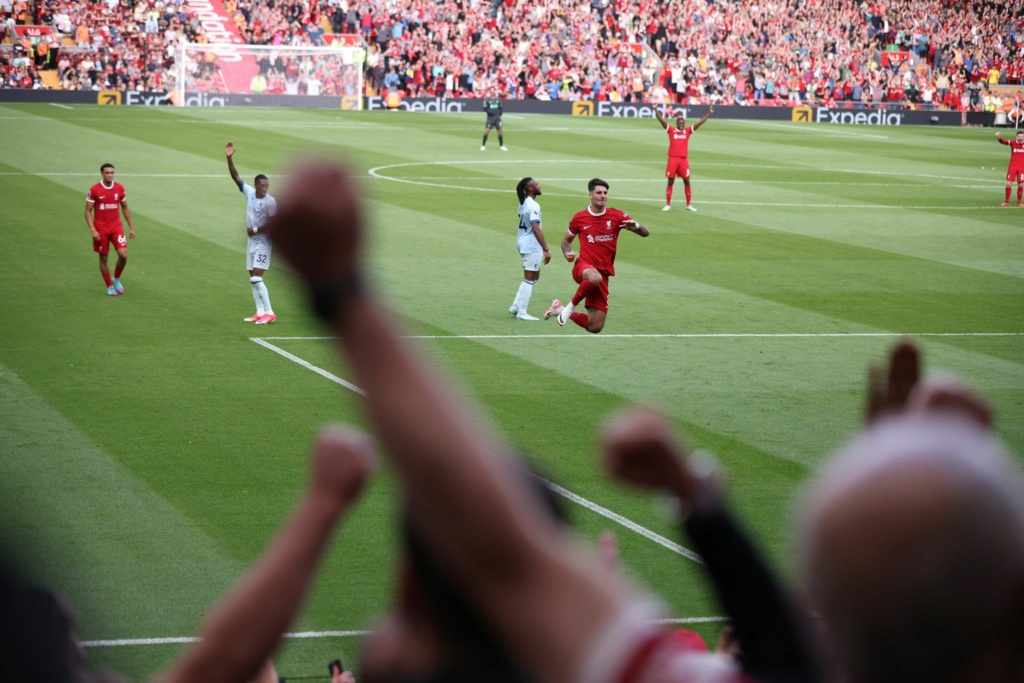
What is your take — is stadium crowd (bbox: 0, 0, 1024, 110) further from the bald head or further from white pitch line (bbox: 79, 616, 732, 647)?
the bald head

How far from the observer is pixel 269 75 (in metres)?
56.3

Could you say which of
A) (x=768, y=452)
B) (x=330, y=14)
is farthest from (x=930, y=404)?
(x=330, y=14)

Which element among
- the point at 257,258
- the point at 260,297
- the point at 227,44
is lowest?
the point at 260,297

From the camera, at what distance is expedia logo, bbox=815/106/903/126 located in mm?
62812

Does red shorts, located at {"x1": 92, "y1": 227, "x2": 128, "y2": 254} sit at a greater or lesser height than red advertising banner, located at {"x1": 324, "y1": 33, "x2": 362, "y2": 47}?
lesser

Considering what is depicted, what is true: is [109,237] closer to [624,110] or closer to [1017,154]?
[1017,154]

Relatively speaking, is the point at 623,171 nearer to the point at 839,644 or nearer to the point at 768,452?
the point at 768,452

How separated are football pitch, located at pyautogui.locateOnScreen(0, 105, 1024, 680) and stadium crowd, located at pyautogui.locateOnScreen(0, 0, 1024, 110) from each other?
20054 mm

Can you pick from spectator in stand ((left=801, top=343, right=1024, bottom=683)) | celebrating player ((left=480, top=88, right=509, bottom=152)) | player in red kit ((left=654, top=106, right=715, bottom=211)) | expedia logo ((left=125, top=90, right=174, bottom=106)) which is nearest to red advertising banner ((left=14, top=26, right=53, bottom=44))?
expedia logo ((left=125, top=90, right=174, bottom=106))

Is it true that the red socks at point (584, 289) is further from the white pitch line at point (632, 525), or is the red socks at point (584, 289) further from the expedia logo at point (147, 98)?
the expedia logo at point (147, 98)

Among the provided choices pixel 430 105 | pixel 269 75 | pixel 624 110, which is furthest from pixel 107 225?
pixel 624 110

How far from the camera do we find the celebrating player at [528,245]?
18828mm

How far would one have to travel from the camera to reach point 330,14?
62.8 meters

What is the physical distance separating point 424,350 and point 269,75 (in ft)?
181
